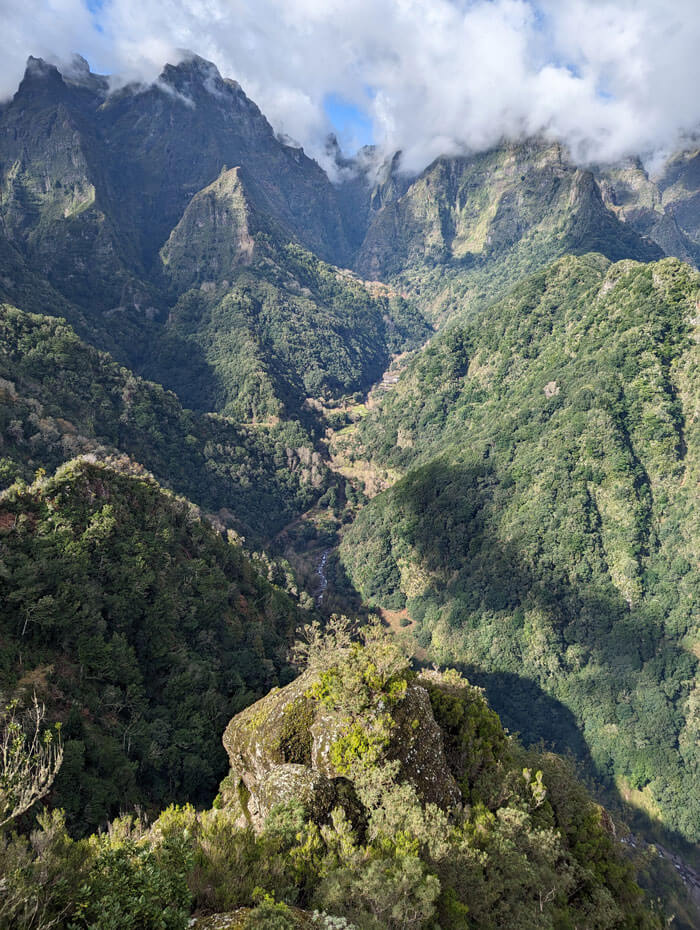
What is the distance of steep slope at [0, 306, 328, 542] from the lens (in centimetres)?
7675

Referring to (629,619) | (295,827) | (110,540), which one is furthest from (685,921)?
(110,540)

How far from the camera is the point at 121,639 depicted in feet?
121

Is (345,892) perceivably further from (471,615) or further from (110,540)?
(471,615)

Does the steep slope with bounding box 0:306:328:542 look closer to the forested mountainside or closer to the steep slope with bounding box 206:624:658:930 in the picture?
the forested mountainside

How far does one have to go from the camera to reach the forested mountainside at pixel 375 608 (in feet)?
53.0

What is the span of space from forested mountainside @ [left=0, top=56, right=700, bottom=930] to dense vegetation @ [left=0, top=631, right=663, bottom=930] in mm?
127

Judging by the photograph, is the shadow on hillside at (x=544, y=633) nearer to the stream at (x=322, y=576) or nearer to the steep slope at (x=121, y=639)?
the stream at (x=322, y=576)

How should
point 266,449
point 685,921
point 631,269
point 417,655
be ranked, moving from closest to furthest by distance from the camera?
point 685,921
point 417,655
point 631,269
point 266,449

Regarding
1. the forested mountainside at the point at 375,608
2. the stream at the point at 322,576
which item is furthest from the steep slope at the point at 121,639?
the stream at the point at 322,576

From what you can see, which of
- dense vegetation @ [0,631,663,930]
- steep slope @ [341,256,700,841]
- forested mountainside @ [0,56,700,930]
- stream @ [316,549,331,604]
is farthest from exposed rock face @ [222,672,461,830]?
stream @ [316,549,331,604]

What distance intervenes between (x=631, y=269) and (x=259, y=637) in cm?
15833

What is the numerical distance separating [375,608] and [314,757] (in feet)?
376

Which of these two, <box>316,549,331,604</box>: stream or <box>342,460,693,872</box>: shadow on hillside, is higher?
<box>342,460,693,872</box>: shadow on hillside

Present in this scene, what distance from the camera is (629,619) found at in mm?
101625
